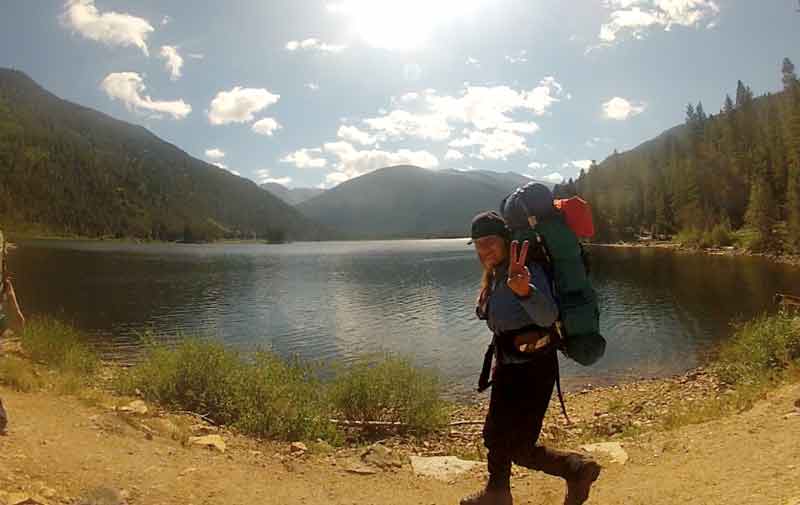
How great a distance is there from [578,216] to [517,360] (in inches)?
50.0

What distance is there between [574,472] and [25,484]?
5367mm

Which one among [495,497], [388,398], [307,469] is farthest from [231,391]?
[495,497]

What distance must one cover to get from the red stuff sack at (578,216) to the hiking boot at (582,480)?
206 cm

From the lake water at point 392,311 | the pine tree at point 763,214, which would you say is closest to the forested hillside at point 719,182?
the pine tree at point 763,214

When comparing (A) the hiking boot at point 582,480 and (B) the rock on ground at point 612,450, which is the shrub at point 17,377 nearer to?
(A) the hiking boot at point 582,480

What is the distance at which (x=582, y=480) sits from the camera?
4.41 metres

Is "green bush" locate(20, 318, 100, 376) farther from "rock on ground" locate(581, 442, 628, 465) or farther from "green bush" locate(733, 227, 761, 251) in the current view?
"green bush" locate(733, 227, 761, 251)

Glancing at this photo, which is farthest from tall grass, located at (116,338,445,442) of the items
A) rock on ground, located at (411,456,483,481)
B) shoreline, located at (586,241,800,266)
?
shoreline, located at (586,241,800,266)

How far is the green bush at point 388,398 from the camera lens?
39.5 ft

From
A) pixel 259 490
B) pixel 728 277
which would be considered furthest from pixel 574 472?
pixel 728 277

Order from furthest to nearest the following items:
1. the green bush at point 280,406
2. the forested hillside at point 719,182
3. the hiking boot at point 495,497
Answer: the forested hillside at point 719,182 < the green bush at point 280,406 < the hiking boot at point 495,497

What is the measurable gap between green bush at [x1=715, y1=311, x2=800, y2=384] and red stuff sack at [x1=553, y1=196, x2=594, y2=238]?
11.3m

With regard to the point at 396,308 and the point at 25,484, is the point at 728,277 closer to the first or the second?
the point at 396,308

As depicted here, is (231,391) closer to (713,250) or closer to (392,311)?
(392,311)
